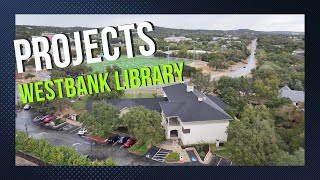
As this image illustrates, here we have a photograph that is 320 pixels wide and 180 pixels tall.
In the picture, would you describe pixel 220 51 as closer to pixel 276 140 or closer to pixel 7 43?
pixel 276 140

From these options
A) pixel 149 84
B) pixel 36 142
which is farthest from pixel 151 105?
pixel 36 142

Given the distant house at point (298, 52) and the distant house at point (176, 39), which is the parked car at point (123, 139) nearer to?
the distant house at point (176, 39)

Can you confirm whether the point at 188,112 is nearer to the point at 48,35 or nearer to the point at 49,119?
the point at 49,119

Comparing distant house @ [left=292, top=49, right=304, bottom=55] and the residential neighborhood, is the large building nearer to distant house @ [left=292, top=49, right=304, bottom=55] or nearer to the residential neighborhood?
the residential neighborhood

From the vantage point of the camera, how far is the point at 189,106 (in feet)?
17.9

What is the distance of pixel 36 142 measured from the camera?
518 centimetres

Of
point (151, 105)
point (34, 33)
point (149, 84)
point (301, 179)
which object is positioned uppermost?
point (34, 33)

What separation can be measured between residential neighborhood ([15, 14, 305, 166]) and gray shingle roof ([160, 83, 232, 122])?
0.05ft

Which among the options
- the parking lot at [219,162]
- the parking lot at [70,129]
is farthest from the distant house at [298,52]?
the parking lot at [70,129]

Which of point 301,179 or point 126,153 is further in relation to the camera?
point 126,153

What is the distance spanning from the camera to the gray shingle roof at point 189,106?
5324 millimetres

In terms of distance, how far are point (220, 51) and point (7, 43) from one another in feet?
10.5

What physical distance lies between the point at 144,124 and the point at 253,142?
62.7 inches

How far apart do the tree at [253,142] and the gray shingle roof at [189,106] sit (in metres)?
0.32
